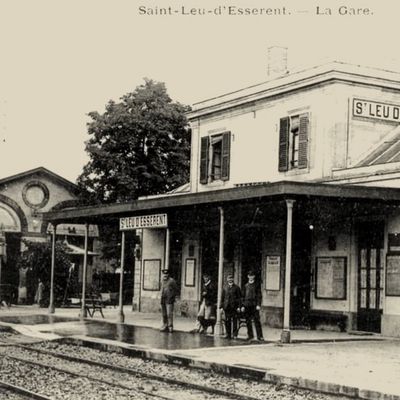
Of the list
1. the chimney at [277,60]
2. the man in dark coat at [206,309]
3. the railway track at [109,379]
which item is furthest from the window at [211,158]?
the railway track at [109,379]

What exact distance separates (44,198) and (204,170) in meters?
12.6

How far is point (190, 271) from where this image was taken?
76.9ft

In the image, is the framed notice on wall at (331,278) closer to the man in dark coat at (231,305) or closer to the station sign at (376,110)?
the man in dark coat at (231,305)

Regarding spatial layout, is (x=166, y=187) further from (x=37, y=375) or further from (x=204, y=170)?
(x=37, y=375)

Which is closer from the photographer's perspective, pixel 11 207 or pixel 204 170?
pixel 204 170

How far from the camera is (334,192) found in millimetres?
15055

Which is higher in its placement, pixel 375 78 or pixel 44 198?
pixel 375 78

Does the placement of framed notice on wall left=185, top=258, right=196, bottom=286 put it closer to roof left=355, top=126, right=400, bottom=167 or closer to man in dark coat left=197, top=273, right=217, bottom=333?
man in dark coat left=197, top=273, right=217, bottom=333

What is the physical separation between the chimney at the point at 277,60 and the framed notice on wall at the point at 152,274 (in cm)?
683

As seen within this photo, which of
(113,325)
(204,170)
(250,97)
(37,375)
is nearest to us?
(37,375)

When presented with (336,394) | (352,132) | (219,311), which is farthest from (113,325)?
(336,394)

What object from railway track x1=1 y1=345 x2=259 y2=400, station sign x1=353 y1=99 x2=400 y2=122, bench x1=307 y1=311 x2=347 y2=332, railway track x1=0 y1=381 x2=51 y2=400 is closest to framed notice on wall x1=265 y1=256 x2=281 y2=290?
bench x1=307 y1=311 x2=347 y2=332

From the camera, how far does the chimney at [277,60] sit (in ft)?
77.9

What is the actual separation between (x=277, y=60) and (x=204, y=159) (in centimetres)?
373
